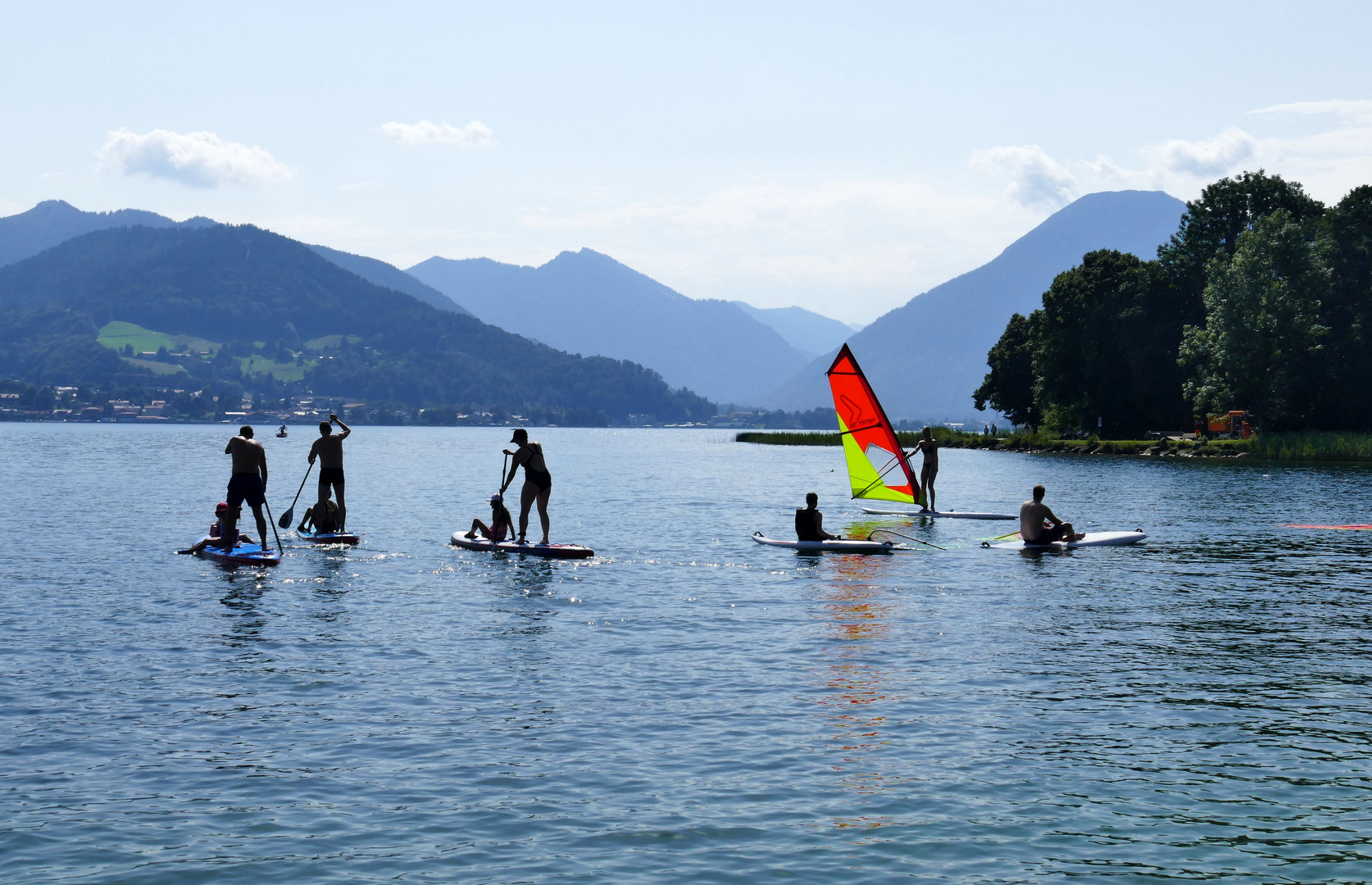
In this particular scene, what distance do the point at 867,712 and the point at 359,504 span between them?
47.4 m

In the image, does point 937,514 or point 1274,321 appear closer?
point 937,514

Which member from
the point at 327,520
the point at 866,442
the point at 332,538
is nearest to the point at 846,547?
the point at 866,442

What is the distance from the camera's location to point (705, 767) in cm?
1431

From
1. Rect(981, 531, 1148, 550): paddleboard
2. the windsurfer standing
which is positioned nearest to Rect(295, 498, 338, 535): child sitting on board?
Rect(981, 531, 1148, 550): paddleboard

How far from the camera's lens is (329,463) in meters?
35.9

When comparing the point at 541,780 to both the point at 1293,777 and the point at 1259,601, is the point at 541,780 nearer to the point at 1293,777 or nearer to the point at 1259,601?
the point at 1293,777

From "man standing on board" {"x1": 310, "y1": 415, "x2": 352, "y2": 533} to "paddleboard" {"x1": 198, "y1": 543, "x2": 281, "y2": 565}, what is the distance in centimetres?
294

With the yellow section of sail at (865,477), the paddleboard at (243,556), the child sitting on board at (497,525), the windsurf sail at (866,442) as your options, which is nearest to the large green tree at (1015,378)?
the yellow section of sail at (865,477)

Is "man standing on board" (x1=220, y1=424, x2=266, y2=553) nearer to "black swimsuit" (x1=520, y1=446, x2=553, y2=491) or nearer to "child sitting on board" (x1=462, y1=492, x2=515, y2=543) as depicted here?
"child sitting on board" (x1=462, y1=492, x2=515, y2=543)

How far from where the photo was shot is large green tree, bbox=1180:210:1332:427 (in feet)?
326

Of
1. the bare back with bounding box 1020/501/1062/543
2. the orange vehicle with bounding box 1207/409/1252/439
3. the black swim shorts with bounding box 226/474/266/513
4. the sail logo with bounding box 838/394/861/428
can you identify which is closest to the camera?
the black swim shorts with bounding box 226/474/266/513

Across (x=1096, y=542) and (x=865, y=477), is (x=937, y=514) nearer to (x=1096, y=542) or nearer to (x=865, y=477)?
(x=865, y=477)

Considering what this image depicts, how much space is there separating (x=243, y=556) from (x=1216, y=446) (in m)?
92.6

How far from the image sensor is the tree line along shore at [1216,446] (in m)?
95.4
